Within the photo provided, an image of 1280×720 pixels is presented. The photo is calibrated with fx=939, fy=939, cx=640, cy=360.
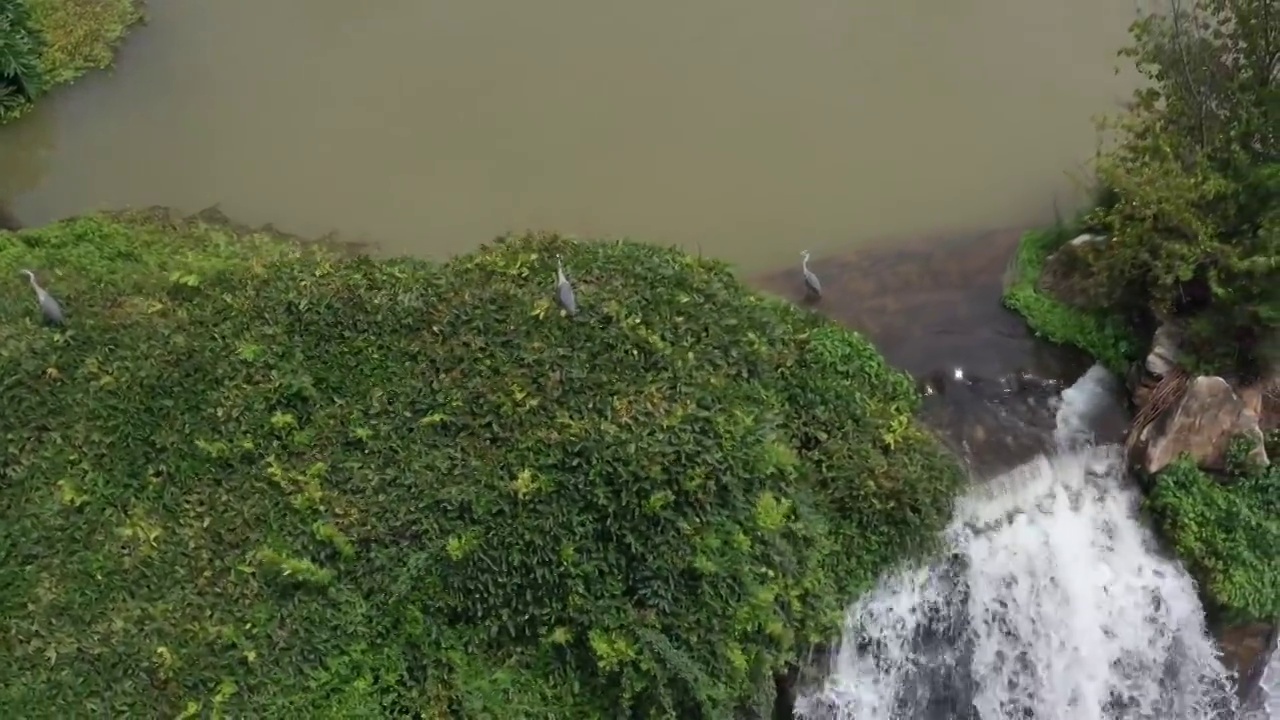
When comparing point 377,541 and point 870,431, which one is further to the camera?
point 870,431

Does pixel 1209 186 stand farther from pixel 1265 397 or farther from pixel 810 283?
pixel 810 283

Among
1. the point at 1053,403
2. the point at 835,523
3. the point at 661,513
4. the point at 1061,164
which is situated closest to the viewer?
the point at 661,513

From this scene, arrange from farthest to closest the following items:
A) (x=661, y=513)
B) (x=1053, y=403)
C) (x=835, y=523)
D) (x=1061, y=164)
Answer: (x=1061, y=164)
(x=1053, y=403)
(x=835, y=523)
(x=661, y=513)

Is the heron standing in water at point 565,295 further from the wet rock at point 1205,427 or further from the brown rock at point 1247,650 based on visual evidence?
the brown rock at point 1247,650

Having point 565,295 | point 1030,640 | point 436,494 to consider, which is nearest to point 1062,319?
point 1030,640

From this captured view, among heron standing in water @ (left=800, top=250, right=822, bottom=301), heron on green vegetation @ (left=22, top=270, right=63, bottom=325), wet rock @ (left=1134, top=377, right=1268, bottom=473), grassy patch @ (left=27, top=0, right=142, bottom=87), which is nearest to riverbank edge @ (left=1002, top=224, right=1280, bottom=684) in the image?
wet rock @ (left=1134, top=377, right=1268, bottom=473)

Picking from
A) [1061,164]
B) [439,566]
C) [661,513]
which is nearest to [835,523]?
[661,513]

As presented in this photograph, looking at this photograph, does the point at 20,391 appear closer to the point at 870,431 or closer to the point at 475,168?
the point at 475,168
